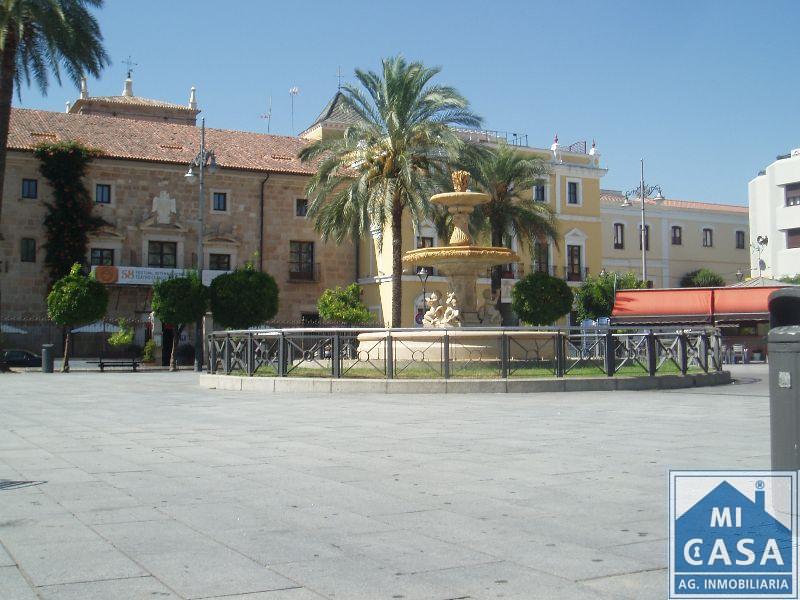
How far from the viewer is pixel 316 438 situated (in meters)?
9.93

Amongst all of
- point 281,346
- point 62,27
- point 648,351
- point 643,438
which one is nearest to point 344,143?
point 62,27

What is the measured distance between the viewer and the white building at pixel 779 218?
184 feet

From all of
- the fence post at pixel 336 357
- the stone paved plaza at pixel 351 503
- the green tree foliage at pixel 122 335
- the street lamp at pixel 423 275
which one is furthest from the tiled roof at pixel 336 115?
the stone paved plaza at pixel 351 503

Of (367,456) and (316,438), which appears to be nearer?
(367,456)

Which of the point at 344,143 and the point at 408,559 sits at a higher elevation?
the point at 344,143

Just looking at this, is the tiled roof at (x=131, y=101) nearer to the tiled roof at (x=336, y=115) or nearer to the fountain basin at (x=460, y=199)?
the tiled roof at (x=336, y=115)

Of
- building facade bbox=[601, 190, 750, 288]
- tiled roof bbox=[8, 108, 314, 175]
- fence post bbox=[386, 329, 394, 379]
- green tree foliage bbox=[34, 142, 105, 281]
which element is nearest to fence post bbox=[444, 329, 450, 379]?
fence post bbox=[386, 329, 394, 379]

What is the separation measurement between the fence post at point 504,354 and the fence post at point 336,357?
3.30m

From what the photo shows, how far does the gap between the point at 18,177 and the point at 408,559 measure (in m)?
41.0

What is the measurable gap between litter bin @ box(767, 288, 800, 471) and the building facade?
182ft

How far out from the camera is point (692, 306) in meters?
41.7

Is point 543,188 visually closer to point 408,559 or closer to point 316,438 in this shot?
point 316,438

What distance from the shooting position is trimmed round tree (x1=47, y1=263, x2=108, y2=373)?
→ 34906 mm

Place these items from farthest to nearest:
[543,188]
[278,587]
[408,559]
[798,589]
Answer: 1. [543,188]
2. [408,559]
3. [278,587]
4. [798,589]
